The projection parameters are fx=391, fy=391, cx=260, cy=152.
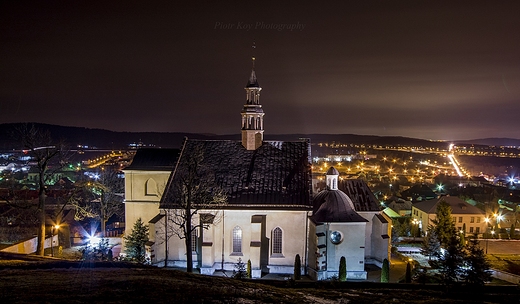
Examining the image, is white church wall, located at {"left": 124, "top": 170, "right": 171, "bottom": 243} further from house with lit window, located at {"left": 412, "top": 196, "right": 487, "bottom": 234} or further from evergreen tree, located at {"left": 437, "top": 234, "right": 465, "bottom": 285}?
house with lit window, located at {"left": 412, "top": 196, "right": 487, "bottom": 234}

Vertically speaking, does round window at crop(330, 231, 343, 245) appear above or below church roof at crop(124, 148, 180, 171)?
below

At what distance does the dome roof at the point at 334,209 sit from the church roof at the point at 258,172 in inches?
44.5

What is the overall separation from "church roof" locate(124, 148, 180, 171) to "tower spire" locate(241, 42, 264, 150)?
297 inches

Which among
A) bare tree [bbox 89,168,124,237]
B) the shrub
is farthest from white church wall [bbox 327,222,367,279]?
bare tree [bbox 89,168,124,237]

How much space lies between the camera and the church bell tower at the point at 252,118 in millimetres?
37469

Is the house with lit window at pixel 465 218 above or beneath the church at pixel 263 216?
beneath

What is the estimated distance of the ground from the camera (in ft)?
54.9

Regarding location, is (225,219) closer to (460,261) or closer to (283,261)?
(283,261)

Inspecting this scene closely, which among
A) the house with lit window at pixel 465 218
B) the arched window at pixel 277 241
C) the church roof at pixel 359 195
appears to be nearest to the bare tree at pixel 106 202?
the arched window at pixel 277 241

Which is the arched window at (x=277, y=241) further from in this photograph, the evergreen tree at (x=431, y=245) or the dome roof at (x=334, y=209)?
the evergreen tree at (x=431, y=245)

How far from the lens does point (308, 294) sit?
22.2 m

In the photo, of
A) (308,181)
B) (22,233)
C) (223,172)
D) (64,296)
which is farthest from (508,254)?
(22,233)

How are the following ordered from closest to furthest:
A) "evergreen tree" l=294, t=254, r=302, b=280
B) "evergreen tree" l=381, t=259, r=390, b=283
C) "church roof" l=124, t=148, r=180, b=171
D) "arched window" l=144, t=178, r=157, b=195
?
"evergreen tree" l=381, t=259, r=390, b=283 < "evergreen tree" l=294, t=254, r=302, b=280 < "church roof" l=124, t=148, r=180, b=171 < "arched window" l=144, t=178, r=157, b=195

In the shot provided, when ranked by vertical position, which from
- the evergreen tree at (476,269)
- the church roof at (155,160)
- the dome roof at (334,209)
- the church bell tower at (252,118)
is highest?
the church bell tower at (252,118)
